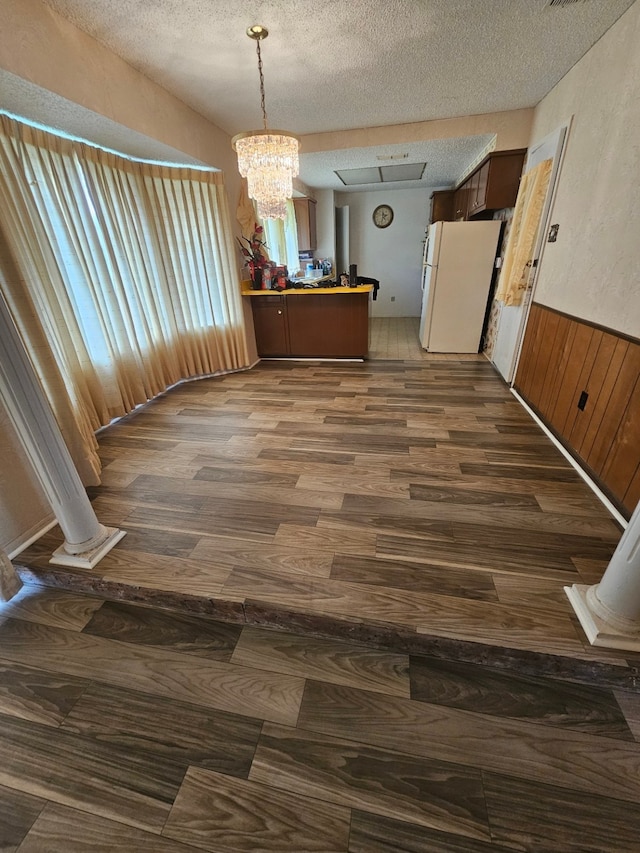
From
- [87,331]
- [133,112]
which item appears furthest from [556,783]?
[133,112]

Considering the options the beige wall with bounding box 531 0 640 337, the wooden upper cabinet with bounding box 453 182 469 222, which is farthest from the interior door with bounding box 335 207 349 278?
the beige wall with bounding box 531 0 640 337

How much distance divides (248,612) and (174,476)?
1123mm

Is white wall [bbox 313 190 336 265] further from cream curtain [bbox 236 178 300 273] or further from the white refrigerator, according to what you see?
the white refrigerator

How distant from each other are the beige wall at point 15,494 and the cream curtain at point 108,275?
243 millimetres

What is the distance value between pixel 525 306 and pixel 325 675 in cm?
336

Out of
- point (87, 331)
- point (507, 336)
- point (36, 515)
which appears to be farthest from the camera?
point (507, 336)

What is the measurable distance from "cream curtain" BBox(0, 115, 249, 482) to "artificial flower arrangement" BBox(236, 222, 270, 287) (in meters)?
0.32

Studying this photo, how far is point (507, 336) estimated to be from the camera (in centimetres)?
362

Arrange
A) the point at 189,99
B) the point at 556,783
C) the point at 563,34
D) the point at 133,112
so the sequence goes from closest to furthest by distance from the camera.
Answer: the point at 556,783, the point at 563,34, the point at 133,112, the point at 189,99

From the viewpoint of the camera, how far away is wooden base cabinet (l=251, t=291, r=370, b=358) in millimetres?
4211

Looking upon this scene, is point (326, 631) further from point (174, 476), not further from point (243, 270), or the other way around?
point (243, 270)

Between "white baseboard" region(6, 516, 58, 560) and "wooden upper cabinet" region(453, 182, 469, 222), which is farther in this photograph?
"wooden upper cabinet" region(453, 182, 469, 222)

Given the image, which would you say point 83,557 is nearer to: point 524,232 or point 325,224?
point 524,232

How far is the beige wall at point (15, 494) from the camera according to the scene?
1.67 meters
